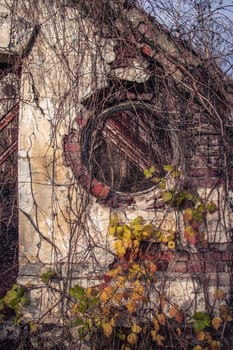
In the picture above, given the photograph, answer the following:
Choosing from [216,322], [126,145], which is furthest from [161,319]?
[126,145]

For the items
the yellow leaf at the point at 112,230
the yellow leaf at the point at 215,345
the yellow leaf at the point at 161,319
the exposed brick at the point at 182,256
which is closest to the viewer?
the yellow leaf at the point at 215,345

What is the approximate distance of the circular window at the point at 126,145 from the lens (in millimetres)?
3832

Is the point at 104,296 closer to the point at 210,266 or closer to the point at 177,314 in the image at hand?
the point at 177,314

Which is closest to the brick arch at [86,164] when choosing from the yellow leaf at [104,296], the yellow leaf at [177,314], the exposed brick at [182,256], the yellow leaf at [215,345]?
the exposed brick at [182,256]

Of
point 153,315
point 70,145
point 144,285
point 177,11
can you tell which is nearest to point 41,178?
point 70,145

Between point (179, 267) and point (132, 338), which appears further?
point (179, 267)

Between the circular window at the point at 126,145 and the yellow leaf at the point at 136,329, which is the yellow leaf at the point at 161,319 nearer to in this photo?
the yellow leaf at the point at 136,329

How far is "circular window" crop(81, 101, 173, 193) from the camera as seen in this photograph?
3832 millimetres

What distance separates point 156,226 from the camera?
12.1 ft

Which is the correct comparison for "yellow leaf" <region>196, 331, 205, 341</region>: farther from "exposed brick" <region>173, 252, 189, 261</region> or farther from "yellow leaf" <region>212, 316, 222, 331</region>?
"exposed brick" <region>173, 252, 189, 261</region>

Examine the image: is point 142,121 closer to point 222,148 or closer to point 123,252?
point 222,148

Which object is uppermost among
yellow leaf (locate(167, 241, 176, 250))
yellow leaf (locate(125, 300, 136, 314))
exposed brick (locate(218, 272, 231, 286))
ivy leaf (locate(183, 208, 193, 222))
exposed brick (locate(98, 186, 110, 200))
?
exposed brick (locate(98, 186, 110, 200))

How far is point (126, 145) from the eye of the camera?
3.99m

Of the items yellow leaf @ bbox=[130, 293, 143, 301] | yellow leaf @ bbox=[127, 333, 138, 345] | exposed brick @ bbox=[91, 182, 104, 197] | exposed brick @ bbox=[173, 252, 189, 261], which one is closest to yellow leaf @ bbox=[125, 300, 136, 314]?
yellow leaf @ bbox=[130, 293, 143, 301]
